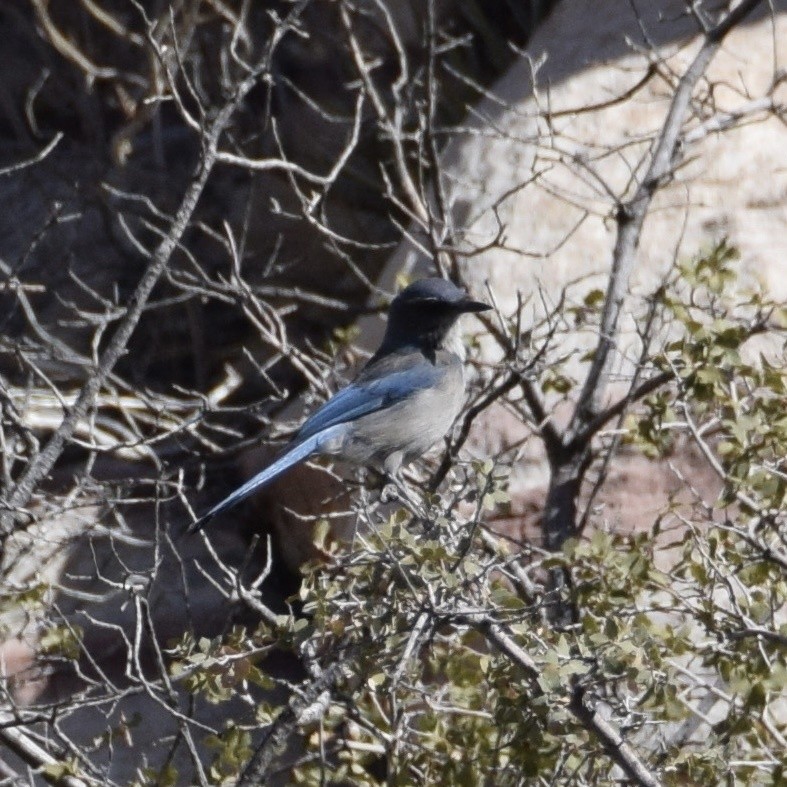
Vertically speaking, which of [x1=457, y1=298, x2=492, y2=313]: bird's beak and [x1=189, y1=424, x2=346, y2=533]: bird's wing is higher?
[x1=457, y1=298, x2=492, y2=313]: bird's beak

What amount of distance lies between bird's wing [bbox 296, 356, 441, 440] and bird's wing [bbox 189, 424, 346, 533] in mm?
26

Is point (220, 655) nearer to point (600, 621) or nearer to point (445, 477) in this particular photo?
point (600, 621)

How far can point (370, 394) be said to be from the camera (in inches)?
213

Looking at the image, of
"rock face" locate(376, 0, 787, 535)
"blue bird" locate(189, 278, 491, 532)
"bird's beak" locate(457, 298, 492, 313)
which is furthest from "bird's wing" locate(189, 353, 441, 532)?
"rock face" locate(376, 0, 787, 535)

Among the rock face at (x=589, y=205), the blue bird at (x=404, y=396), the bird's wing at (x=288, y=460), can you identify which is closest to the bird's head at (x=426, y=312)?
the blue bird at (x=404, y=396)

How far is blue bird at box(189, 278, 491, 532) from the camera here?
205 inches

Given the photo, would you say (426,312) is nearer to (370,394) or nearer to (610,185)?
(370,394)

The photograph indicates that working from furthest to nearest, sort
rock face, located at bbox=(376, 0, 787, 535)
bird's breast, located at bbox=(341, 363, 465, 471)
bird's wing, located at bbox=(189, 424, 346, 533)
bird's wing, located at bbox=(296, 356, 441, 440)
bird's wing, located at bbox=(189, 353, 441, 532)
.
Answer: rock face, located at bbox=(376, 0, 787, 535) → bird's breast, located at bbox=(341, 363, 465, 471) → bird's wing, located at bbox=(296, 356, 441, 440) → bird's wing, located at bbox=(189, 353, 441, 532) → bird's wing, located at bbox=(189, 424, 346, 533)

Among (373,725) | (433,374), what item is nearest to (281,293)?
(433,374)

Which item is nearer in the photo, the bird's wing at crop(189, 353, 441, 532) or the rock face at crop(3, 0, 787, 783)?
the bird's wing at crop(189, 353, 441, 532)

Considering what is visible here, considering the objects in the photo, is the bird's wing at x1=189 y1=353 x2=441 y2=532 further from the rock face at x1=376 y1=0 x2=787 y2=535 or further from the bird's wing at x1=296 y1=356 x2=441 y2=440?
the rock face at x1=376 y1=0 x2=787 y2=535

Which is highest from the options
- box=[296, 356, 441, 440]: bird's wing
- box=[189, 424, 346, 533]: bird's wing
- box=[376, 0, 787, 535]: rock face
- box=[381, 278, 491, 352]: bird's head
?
box=[376, 0, 787, 535]: rock face

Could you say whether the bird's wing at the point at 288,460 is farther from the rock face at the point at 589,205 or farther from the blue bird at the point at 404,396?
the rock face at the point at 589,205

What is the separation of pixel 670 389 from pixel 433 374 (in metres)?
0.94
